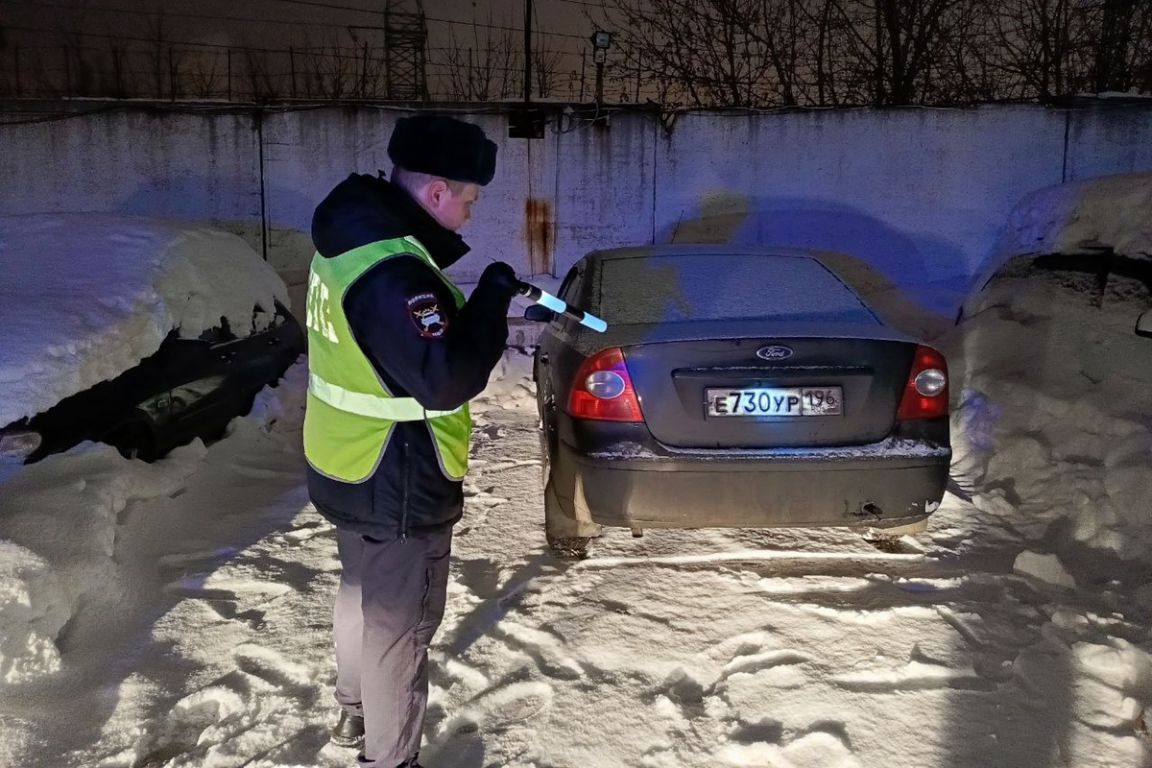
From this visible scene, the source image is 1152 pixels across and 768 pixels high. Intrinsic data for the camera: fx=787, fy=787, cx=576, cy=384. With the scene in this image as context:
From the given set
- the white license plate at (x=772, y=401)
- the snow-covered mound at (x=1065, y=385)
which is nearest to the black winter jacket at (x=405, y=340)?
the white license plate at (x=772, y=401)

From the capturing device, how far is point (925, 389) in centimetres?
306

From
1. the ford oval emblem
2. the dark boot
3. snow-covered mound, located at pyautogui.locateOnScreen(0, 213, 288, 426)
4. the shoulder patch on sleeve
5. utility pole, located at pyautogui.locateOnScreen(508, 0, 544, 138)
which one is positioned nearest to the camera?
the shoulder patch on sleeve

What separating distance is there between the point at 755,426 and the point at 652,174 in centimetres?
766

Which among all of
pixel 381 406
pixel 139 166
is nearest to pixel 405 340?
pixel 381 406

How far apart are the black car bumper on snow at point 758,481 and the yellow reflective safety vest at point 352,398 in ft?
3.48

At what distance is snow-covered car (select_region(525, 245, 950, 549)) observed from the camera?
2.93 meters

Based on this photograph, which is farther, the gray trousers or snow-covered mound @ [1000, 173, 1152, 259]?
snow-covered mound @ [1000, 173, 1152, 259]

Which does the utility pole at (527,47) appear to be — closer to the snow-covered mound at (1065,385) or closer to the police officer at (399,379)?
the snow-covered mound at (1065,385)

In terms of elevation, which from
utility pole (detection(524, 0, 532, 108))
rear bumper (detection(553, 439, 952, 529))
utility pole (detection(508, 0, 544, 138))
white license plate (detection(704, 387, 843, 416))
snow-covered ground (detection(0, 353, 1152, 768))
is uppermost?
utility pole (detection(524, 0, 532, 108))

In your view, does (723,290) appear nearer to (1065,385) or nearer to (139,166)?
(1065,385)

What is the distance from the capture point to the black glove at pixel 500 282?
1.84m

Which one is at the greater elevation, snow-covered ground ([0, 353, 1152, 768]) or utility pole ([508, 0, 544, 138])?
utility pole ([508, 0, 544, 138])

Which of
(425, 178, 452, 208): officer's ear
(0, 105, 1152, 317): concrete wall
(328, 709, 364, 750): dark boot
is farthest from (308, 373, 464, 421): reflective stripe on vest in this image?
(0, 105, 1152, 317): concrete wall

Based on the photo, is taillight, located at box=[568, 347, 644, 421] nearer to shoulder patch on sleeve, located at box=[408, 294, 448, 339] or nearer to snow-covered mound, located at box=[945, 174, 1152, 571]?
shoulder patch on sleeve, located at box=[408, 294, 448, 339]
